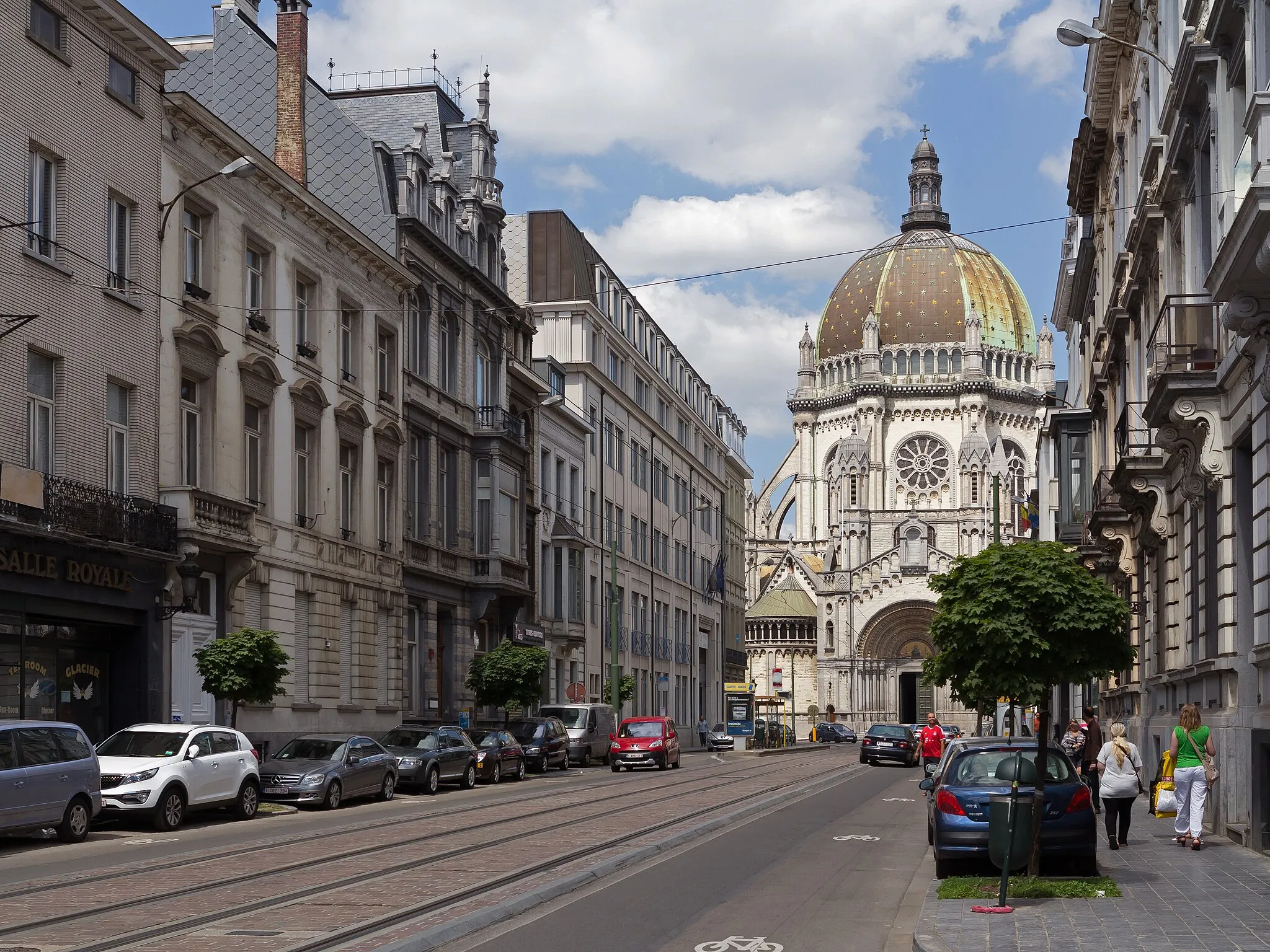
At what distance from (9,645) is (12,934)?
1478 cm

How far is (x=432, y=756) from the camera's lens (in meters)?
32.8

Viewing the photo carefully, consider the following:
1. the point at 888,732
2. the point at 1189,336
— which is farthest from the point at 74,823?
the point at 888,732

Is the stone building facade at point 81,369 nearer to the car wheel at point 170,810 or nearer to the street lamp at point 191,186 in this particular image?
the street lamp at point 191,186

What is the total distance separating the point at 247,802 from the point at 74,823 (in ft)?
16.0

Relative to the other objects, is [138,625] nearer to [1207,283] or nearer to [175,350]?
[175,350]

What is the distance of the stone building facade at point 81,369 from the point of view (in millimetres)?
25453

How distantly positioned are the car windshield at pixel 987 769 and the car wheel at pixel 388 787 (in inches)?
599

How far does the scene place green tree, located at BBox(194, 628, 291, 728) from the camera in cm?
2819

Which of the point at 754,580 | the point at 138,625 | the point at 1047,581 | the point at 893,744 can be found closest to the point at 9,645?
the point at 138,625

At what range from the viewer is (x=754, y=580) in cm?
14788

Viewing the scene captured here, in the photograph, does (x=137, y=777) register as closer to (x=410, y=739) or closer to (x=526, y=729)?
(x=410, y=739)

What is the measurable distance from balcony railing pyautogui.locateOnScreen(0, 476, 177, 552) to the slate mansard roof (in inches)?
521

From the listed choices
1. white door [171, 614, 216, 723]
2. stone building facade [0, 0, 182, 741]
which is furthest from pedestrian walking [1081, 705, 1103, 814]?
stone building facade [0, 0, 182, 741]

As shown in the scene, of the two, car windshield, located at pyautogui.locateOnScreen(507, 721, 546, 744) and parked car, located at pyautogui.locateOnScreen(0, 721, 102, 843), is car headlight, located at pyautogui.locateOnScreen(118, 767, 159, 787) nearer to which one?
parked car, located at pyautogui.locateOnScreen(0, 721, 102, 843)
